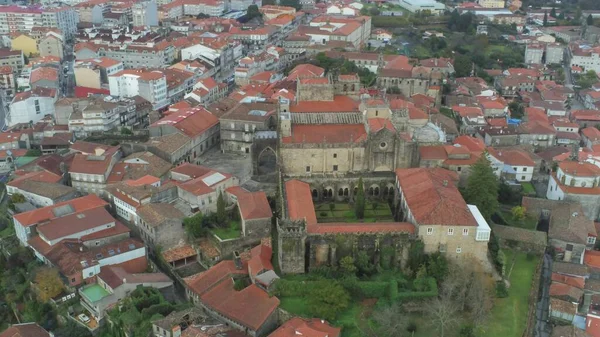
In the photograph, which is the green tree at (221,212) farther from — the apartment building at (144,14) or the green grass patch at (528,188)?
the apartment building at (144,14)

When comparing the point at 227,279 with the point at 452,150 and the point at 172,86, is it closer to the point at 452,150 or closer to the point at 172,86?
the point at 452,150

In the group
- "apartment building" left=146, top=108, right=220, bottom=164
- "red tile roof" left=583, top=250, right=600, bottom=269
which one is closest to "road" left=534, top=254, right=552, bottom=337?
"red tile roof" left=583, top=250, right=600, bottom=269

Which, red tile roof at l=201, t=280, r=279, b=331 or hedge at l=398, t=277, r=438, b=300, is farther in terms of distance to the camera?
hedge at l=398, t=277, r=438, b=300

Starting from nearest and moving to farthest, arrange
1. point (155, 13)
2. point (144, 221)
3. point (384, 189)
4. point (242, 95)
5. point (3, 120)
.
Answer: point (144, 221), point (384, 189), point (242, 95), point (3, 120), point (155, 13)

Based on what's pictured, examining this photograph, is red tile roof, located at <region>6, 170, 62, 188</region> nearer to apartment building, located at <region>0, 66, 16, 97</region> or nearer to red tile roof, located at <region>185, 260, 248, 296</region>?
red tile roof, located at <region>185, 260, 248, 296</region>

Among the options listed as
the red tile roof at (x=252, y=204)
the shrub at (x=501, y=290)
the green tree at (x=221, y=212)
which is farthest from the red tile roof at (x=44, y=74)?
the shrub at (x=501, y=290)

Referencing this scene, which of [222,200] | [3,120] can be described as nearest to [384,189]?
[222,200]
